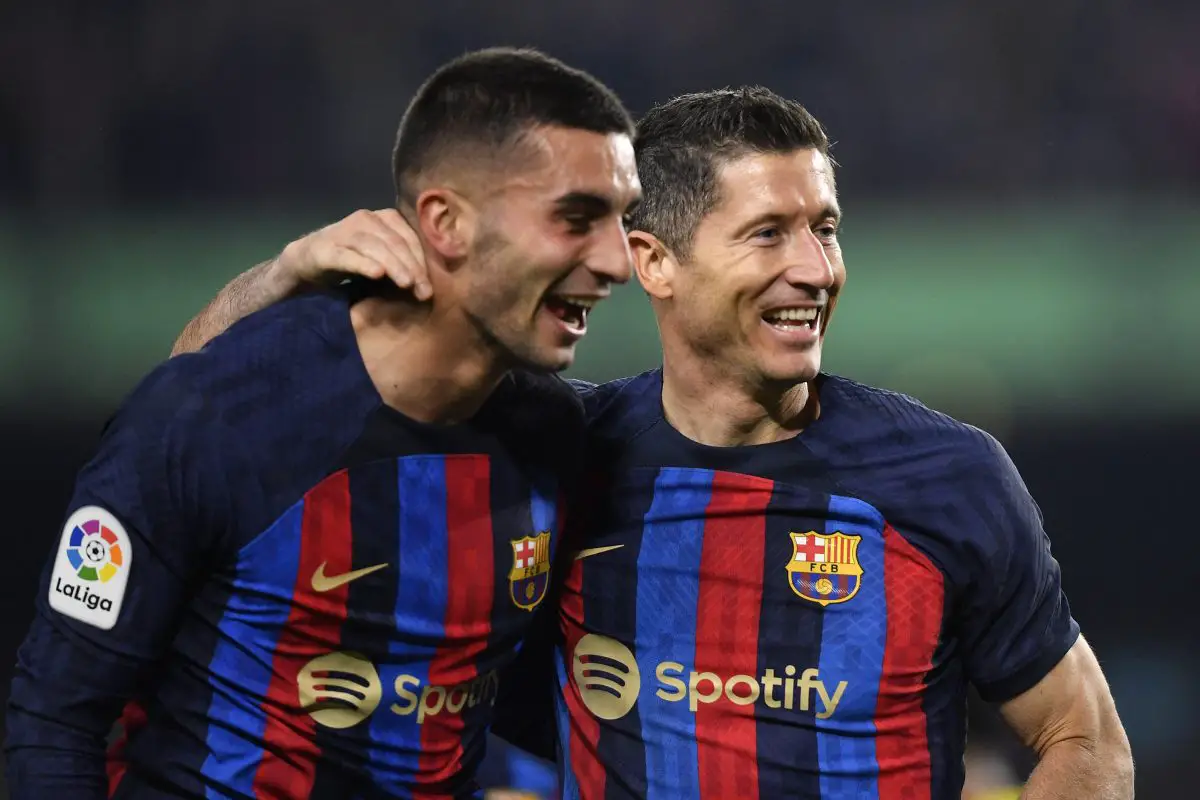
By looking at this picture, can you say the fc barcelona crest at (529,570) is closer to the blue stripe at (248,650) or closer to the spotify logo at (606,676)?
the spotify logo at (606,676)

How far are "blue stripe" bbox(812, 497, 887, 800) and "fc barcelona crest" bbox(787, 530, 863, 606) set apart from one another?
1 cm

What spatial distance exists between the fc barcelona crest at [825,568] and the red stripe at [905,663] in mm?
51

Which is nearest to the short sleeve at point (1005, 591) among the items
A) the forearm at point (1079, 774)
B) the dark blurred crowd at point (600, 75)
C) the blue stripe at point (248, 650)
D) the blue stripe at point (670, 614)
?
the forearm at point (1079, 774)

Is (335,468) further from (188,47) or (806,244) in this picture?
(188,47)

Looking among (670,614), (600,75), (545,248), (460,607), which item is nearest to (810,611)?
(670,614)

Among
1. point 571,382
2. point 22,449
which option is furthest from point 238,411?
point 22,449

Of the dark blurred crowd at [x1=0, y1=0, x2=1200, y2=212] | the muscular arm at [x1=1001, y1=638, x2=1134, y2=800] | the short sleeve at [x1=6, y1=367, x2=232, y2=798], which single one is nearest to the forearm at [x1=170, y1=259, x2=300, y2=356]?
the short sleeve at [x1=6, y1=367, x2=232, y2=798]

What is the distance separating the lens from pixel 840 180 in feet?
16.7

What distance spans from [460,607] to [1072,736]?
3.20 ft

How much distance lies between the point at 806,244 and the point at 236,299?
903 mm

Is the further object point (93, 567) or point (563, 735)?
point (563, 735)

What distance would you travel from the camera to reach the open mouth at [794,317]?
89.6 inches

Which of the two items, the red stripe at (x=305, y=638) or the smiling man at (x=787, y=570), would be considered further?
the smiling man at (x=787, y=570)

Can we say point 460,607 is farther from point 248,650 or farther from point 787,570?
point 787,570
